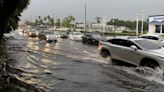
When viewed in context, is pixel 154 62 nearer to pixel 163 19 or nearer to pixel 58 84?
pixel 58 84

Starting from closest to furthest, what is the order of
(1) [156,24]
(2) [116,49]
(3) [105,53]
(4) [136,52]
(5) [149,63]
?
(5) [149,63], (4) [136,52], (2) [116,49], (3) [105,53], (1) [156,24]

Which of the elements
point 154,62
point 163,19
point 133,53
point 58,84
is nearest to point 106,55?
point 133,53

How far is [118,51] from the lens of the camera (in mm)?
15430

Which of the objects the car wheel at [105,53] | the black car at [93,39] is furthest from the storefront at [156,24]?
the car wheel at [105,53]

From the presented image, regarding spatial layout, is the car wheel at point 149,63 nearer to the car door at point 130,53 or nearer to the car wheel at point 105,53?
the car door at point 130,53

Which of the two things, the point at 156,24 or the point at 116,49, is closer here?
the point at 116,49

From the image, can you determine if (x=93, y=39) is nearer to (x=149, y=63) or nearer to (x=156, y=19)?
(x=149, y=63)

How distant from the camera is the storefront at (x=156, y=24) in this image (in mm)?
61819

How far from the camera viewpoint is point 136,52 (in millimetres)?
13828

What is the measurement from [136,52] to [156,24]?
51.5 m

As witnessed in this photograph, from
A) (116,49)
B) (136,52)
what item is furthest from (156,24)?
(136,52)

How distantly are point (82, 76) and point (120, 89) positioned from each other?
2.96 metres

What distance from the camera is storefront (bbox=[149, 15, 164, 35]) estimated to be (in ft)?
203

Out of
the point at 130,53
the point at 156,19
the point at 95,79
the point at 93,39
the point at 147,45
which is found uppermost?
the point at 156,19
